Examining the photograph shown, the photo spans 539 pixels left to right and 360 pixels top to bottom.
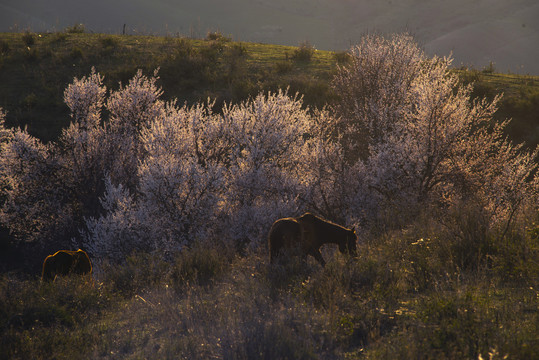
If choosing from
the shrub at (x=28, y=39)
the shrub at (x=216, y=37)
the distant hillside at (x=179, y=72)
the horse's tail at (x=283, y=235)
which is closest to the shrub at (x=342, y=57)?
the distant hillside at (x=179, y=72)

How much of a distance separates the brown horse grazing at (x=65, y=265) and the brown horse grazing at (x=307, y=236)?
17.2 ft

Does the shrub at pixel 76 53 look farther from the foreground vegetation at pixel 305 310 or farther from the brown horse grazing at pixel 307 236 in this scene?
the brown horse grazing at pixel 307 236

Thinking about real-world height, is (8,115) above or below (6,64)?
below

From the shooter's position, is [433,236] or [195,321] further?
[433,236]

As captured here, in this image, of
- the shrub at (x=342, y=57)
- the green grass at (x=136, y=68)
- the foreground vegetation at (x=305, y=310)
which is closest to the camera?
the foreground vegetation at (x=305, y=310)

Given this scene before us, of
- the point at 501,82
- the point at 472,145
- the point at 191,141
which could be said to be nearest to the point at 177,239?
the point at 191,141

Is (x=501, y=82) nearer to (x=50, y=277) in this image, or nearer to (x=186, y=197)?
(x=186, y=197)

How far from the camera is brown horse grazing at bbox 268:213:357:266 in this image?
26.2 feet

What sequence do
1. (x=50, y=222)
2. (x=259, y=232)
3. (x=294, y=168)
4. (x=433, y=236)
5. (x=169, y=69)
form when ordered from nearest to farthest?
1. (x=433, y=236)
2. (x=259, y=232)
3. (x=294, y=168)
4. (x=50, y=222)
5. (x=169, y=69)

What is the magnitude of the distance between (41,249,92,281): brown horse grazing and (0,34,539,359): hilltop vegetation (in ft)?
1.98

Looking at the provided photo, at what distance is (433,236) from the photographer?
8133 millimetres

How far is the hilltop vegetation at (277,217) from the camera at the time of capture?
5.38 metres

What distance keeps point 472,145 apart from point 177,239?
1147cm

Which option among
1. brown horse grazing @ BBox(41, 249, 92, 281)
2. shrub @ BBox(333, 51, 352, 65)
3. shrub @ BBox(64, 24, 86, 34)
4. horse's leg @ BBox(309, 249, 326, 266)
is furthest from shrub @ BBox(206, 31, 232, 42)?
horse's leg @ BBox(309, 249, 326, 266)
